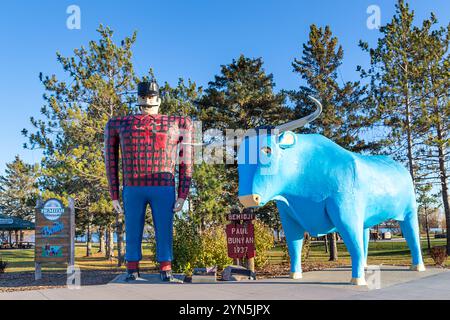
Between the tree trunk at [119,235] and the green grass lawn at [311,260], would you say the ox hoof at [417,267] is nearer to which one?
the green grass lawn at [311,260]

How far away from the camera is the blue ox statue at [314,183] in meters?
7.41

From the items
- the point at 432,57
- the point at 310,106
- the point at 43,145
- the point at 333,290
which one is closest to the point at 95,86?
the point at 43,145

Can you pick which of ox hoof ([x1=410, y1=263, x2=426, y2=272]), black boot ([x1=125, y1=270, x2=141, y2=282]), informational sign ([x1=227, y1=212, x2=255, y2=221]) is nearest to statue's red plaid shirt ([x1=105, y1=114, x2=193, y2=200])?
black boot ([x1=125, y1=270, x2=141, y2=282])

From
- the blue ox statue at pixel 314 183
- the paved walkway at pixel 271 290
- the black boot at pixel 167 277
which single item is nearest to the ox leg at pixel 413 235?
the paved walkway at pixel 271 290

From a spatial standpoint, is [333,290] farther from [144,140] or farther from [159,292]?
[144,140]

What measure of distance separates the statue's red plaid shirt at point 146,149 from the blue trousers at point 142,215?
18 centimetres

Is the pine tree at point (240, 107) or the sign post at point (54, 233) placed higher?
the pine tree at point (240, 107)

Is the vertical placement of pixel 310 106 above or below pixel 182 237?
above

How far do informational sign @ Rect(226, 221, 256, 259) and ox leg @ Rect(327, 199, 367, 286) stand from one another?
8.79 ft

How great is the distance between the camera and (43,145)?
1584 centimetres

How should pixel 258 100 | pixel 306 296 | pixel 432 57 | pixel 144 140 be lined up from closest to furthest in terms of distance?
pixel 306 296, pixel 144 140, pixel 432 57, pixel 258 100

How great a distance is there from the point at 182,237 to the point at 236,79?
10623 mm

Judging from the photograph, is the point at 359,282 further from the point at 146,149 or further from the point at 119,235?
the point at 119,235

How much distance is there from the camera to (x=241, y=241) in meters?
9.93
